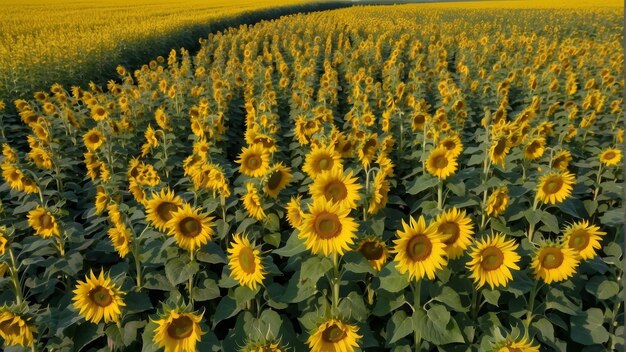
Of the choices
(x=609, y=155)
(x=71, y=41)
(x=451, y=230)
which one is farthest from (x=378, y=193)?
(x=71, y=41)

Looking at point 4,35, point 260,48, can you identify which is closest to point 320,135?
point 260,48

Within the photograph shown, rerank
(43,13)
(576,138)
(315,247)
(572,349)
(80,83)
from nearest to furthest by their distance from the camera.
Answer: (315,247), (572,349), (576,138), (80,83), (43,13)

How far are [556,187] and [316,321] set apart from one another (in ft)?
7.25

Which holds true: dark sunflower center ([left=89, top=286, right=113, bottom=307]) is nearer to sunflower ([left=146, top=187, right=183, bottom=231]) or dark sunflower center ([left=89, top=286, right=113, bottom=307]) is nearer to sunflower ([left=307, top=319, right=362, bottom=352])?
sunflower ([left=146, top=187, right=183, bottom=231])

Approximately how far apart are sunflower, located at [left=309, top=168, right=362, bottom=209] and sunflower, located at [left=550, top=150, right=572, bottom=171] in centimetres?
217

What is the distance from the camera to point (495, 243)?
271 centimetres

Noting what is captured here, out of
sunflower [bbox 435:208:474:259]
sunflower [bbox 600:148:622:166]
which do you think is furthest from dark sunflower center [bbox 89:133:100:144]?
sunflower [bbox 600:148:622:166]

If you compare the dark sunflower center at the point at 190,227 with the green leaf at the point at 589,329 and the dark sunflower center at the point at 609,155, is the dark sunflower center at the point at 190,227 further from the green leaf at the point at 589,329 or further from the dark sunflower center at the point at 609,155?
the dark sunflower center at the point at 609,155

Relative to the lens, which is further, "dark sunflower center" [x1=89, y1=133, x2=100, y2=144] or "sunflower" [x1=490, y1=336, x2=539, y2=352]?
"dark sunflower center" [x1=89, y1=133, x2=100, y2=144]

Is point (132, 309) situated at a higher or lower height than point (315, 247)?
lower

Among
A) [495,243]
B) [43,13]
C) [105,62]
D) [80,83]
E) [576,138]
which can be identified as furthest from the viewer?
[43,13]

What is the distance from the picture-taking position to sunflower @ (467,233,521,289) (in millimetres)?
2711

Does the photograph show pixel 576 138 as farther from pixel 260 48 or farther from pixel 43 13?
pixel 43 13

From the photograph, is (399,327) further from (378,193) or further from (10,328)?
(10,328)
